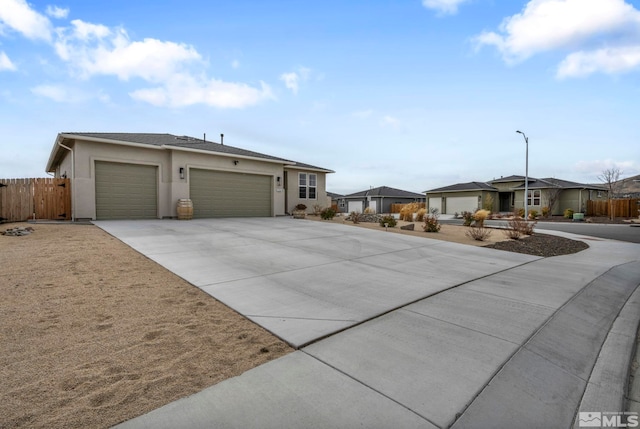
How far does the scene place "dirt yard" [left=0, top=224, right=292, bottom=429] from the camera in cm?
199

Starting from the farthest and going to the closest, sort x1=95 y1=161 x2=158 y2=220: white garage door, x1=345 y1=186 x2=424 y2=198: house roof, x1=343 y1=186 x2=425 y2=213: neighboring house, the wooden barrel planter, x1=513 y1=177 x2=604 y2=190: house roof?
x1=345 y1=186 x2=424 y2=198: house roof, x1=343 y1=186 x2=425 y2=213: neighboring house, x1=513 y1=177 x2=604 y2=190: house roof, the wooden barrel planter, x1=95 y1=161 x2=158 y2=220: white garage door

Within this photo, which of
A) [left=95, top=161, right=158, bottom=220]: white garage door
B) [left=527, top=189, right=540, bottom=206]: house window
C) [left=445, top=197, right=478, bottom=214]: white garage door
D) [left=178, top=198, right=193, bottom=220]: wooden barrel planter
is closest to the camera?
[left=95, top=161, right=158, bottom=220]: white garage door

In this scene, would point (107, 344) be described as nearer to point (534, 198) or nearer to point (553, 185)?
point (553, 185)

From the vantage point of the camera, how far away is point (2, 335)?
2.84 m

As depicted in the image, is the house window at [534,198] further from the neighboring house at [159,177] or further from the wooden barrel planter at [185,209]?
the wooden barrel planter at [185,209]

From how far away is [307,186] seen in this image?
20.1 meters

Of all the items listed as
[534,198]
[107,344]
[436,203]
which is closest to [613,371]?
[107,344]

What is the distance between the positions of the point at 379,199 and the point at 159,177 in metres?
32.2

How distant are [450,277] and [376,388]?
12.2 ft

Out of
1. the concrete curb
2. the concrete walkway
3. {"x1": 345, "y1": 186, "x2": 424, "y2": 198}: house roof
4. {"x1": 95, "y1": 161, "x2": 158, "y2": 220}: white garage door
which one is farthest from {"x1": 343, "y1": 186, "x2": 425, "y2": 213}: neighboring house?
the concrete curb

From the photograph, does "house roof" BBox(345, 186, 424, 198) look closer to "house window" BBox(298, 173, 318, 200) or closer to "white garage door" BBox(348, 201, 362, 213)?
"white garage door" BBox(348, 201, 362, 213)

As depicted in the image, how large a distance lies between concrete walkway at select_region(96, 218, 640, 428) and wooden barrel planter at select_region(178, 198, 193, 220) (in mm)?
7062

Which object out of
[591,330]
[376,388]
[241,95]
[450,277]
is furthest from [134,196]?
[591,330]

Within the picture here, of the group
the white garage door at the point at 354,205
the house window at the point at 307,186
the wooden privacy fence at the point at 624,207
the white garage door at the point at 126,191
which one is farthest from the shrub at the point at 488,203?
the white garage door at the point at 126,191
